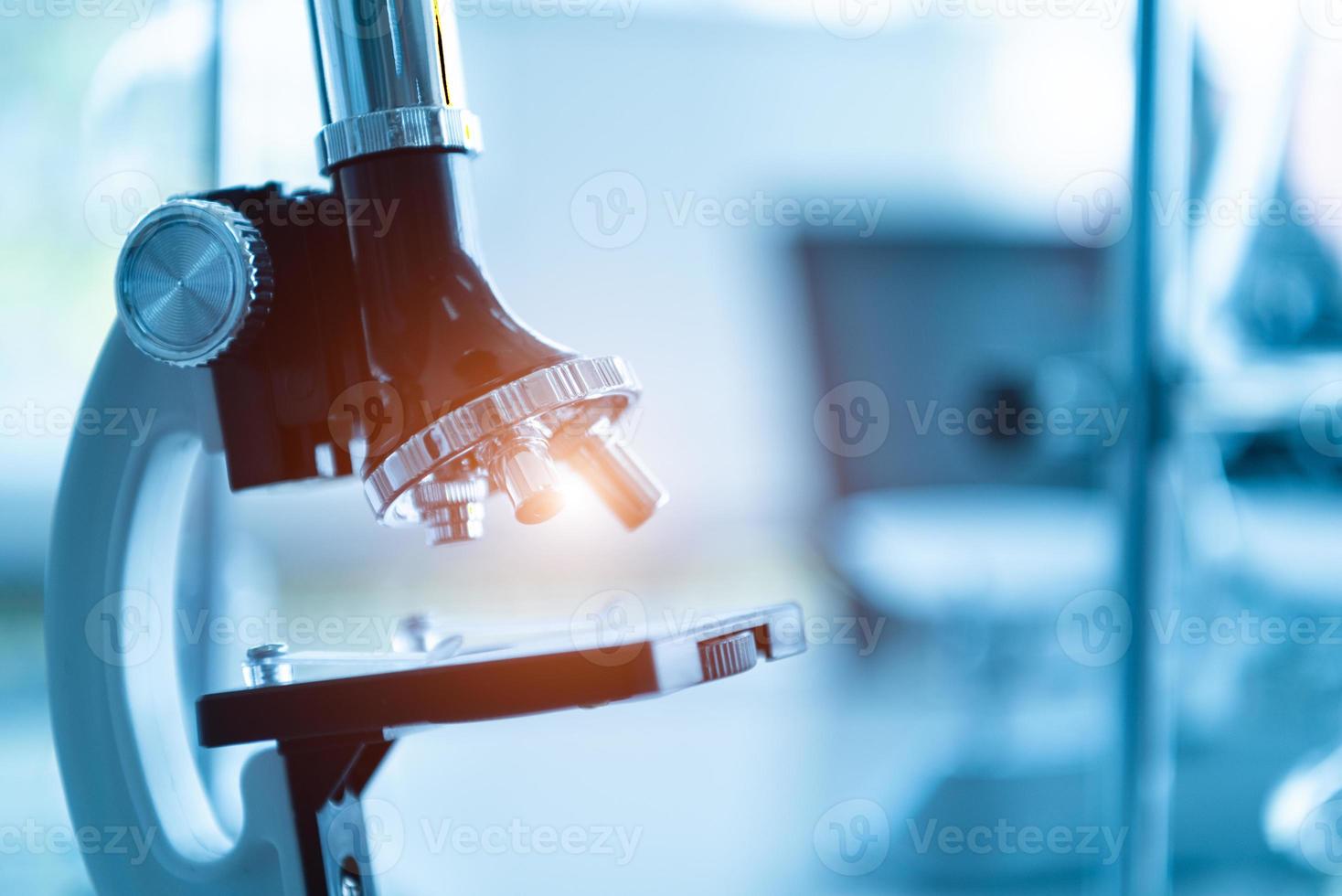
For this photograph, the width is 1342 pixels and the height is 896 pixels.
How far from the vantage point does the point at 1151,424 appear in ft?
4.98

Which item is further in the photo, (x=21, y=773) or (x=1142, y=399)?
(x=1142, y=399)

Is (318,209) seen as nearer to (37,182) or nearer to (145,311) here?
(145,311)

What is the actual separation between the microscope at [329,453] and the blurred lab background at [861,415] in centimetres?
11

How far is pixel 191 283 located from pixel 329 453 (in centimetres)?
13

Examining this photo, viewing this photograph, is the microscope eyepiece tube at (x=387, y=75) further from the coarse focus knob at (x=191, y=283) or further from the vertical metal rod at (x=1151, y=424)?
the vertical metal rod at (x=1151, y=424)

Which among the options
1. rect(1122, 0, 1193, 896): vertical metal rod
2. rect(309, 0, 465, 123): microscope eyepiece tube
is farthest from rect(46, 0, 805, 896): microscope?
rect(1122, 0, 1193, 896): vertical metal rod

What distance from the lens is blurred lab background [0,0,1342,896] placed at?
4.43 feet

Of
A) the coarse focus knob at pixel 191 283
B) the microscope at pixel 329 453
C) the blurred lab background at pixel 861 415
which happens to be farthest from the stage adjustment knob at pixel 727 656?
the coarse focus knob at pixel 191 283

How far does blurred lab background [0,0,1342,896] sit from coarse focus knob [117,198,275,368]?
0.46 feet

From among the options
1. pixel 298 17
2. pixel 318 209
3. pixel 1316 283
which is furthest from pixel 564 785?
pixel 1316 283

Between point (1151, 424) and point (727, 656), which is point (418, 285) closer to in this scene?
point (727, 656)

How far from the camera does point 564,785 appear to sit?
1.93 meters

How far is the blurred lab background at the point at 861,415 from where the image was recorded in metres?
1.35

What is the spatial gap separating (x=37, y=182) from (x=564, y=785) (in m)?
1.31
